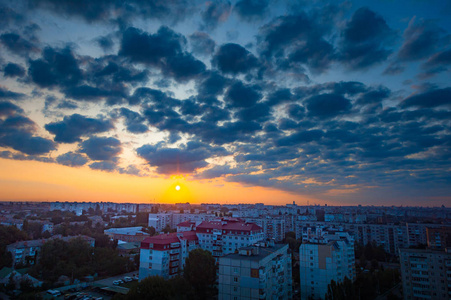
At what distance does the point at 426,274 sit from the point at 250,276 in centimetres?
1715

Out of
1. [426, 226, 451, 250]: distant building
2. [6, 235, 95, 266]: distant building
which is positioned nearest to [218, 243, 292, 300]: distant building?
[6, 235, 95, 266]: distant building

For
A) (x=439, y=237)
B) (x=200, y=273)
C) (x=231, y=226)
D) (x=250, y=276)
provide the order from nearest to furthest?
(x=250, y=276) → (x=200, y=273) → (x=231, y=226) → (x=439, y=237)

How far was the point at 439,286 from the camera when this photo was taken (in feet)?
76.8

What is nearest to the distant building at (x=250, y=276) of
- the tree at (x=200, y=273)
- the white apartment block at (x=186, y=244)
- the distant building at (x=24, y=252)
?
the tree at (x=200, y=273)

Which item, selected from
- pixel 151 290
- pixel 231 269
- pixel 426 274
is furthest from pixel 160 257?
pixel 426 274

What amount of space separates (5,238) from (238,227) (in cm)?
3554

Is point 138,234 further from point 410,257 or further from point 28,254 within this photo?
point 410,257

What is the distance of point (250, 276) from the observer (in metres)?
18.4

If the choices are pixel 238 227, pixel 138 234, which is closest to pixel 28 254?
pixel 138 234

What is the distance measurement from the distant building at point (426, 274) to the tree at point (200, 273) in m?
17.8

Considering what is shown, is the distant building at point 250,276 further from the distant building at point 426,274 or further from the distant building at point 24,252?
the distant building at point 24,252

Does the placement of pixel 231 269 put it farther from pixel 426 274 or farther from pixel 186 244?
pixel 426 274

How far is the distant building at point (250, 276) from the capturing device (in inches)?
719

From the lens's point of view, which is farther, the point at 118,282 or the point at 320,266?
the point at 118,282
